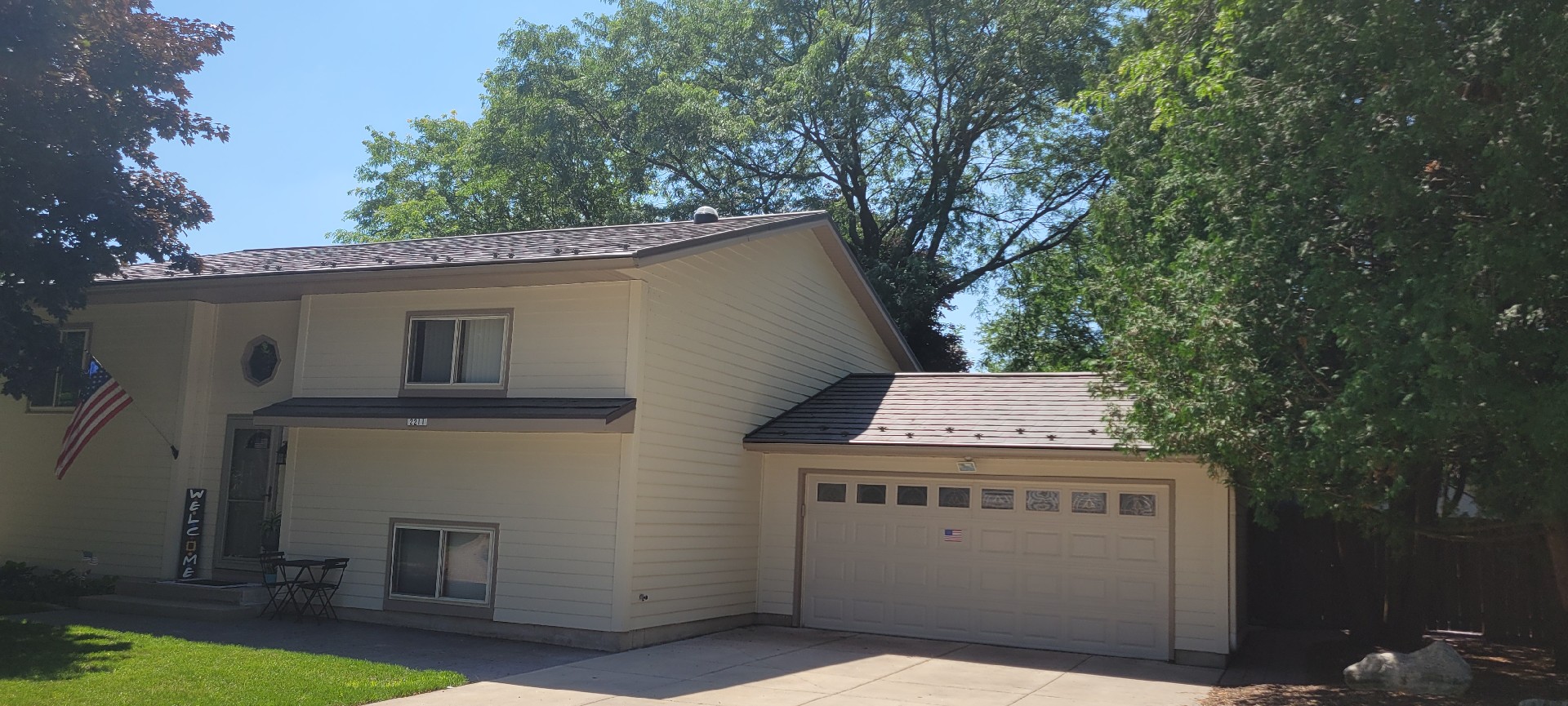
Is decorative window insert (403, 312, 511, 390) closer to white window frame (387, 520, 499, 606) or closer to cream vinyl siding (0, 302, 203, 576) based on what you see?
white window frame (387, 520, 499, 606)

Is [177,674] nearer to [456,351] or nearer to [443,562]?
[443,562]

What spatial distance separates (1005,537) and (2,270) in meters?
11.8

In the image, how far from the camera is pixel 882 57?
29922 mm

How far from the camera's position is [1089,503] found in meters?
13.1

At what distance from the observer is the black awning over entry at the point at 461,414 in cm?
1170

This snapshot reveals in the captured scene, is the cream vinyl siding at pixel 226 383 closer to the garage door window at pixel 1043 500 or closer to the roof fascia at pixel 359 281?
the roof fascia at pixel 359 281

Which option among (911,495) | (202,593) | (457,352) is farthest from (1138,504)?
(202,593)

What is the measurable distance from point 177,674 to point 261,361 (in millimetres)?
6382

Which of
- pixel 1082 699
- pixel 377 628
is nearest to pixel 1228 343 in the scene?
pixel 1082 699

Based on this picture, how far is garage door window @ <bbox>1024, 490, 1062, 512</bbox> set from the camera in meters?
13.2

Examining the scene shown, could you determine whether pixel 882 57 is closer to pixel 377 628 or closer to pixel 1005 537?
pixel 1005 537

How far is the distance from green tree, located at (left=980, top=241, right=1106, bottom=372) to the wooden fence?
Result: 1222cm

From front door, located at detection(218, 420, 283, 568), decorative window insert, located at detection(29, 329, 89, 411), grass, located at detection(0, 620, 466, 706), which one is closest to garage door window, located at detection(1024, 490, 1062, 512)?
grass, located at detection(0, 620, 466, 706)

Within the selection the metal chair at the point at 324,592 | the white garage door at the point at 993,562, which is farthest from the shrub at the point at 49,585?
the white garage door at the point at 993,562
